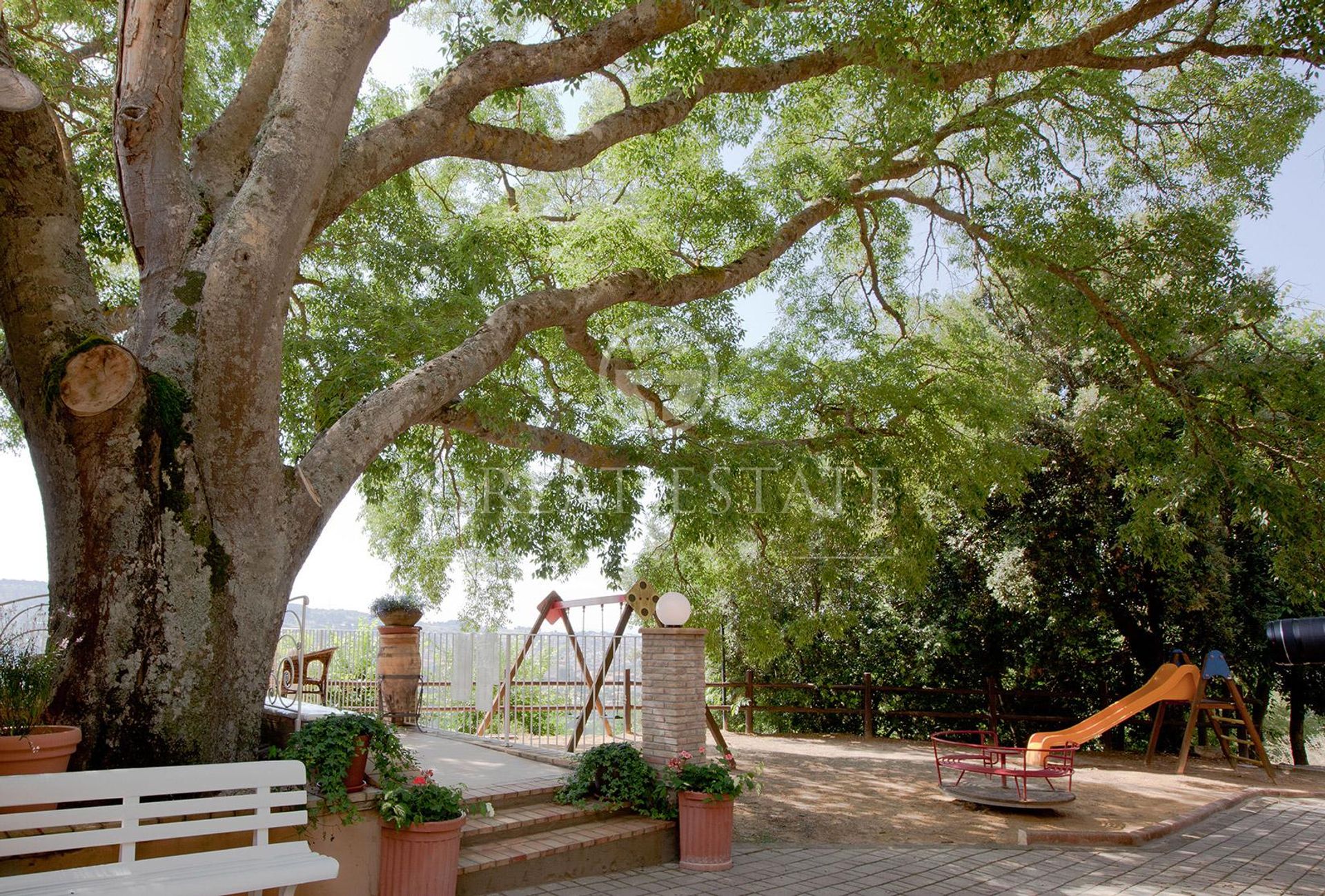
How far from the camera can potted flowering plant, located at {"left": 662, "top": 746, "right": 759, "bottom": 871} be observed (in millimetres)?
6469

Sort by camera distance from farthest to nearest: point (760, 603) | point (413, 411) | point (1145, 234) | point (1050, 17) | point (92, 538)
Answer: point (760, 603) < point (1050, 17) < point (1145, 234) < point (413, 411) < point (92, 538)

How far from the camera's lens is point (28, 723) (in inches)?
161

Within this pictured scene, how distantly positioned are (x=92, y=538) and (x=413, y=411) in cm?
198

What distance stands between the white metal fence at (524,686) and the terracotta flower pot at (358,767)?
3286 millimetres

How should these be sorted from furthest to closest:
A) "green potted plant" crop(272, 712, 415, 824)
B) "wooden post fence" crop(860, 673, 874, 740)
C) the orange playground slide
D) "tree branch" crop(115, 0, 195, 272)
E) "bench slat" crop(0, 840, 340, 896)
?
"wooden post fence" crop(860, 673, 874, 740), the orange playground slide, "tree branch" crop(115, 0, 195, 272), "green potted plant" crop(272, 712, 415, 824), "bench slat" crop(0, 840, 340, 896)

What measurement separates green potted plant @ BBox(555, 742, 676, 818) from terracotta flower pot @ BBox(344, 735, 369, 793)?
1811 millimetres

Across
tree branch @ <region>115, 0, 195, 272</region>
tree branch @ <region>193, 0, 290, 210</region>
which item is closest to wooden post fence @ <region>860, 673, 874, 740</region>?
tree branch @ <region>193, 0, 290, 210</region>

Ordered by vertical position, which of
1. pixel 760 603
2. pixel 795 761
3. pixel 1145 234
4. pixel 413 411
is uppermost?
pixel 1145 234

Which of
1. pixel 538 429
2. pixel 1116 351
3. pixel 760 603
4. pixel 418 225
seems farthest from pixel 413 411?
→ pixel 760 603

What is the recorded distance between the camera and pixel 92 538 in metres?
4.57

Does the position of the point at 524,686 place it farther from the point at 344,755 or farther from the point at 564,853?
the point at 344,755

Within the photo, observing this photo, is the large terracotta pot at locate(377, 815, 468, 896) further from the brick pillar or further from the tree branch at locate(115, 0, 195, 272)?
the tree branch at locate(115, 0, 195, 272)

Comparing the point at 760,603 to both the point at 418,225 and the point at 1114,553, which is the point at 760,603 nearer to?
the point at 1114,553

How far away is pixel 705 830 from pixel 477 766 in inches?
94.1
